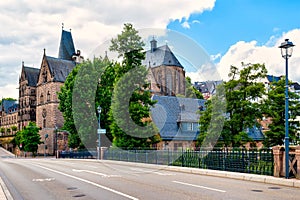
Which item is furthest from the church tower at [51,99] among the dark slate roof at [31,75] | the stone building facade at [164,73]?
the stone building facade at [164,73]

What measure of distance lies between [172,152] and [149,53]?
77.6 m

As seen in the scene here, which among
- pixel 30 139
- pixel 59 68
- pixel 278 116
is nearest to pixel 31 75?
pixel 59 68

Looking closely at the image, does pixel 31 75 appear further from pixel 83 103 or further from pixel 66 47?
pixel 83 103

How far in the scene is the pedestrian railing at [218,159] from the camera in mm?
18170

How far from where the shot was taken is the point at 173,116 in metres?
55.4

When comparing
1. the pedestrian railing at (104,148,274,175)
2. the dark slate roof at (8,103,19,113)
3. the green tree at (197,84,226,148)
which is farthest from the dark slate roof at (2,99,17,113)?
the pedestrian railing at (104,148,274,175)

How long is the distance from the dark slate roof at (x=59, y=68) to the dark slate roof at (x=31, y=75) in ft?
46.1

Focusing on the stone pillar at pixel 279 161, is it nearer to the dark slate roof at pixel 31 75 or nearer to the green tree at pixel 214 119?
the green tree at pixel 214 119

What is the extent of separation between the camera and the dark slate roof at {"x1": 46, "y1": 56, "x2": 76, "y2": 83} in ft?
303

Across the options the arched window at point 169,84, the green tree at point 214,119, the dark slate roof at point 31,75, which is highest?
the dark slate roof at point 31,75

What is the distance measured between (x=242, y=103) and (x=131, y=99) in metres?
11.5

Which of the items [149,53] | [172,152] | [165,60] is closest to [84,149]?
[172,152]

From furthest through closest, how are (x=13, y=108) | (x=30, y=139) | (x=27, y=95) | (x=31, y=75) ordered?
(x=13, y=108), (x=31, y=75), (x=27, y=95), (x=30, y=139)

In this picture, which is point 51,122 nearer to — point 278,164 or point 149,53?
point 149,53
